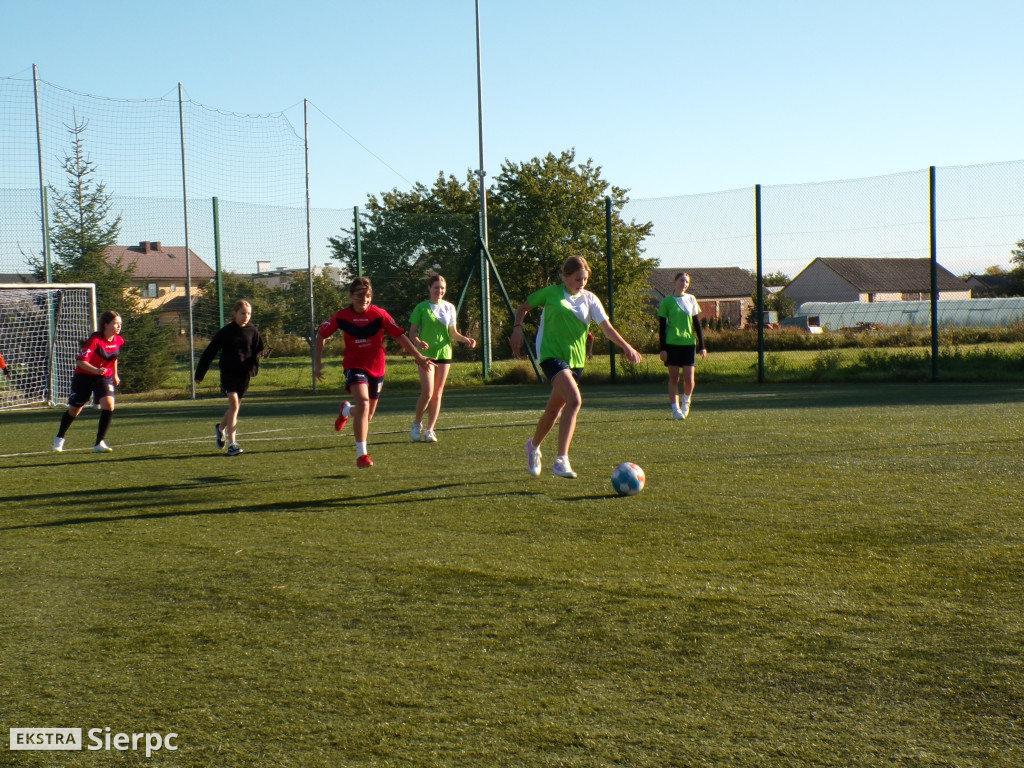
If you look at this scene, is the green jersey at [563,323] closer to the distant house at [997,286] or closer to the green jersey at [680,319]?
the green jersey at [680,319]

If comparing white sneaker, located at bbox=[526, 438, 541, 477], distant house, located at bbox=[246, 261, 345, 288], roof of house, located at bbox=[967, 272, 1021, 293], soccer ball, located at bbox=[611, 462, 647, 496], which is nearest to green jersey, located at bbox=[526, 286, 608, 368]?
white sneaker, located at bbox=[526, 438, 541, 477]

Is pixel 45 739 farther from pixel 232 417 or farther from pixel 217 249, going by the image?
pixel 217 249

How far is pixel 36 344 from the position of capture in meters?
19.4

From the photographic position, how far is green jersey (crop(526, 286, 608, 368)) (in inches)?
319

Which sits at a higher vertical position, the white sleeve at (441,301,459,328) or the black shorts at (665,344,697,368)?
the white sleeve at (441,301,459,328)

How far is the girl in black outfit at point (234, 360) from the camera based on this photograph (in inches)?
410

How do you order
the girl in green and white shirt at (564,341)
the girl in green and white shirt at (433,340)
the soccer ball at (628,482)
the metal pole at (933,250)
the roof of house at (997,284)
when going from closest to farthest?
the soccer ball at (628,482), the girl in green and white shirt at (564,341), the girl in green and white shirt at (433,340), the metal pole at (933,250), the roof of house at (997,284)

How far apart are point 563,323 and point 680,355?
17.4ft

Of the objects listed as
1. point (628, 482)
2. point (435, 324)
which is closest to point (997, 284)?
point (435, 324)

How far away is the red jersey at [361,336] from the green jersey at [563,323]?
1.60 m

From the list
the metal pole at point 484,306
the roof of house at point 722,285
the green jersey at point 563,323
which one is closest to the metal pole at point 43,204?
the metal pole at point 484,306

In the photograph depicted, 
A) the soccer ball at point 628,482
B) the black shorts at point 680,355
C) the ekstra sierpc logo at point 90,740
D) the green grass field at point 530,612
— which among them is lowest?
the ekstra sierpc logo at point 90,740

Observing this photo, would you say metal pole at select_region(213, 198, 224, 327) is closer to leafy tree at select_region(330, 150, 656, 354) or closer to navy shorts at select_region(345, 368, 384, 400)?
leafy tree at select_region(330, 150, 656, 354)

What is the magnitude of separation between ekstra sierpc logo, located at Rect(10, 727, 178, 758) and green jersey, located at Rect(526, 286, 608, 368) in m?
5.32
